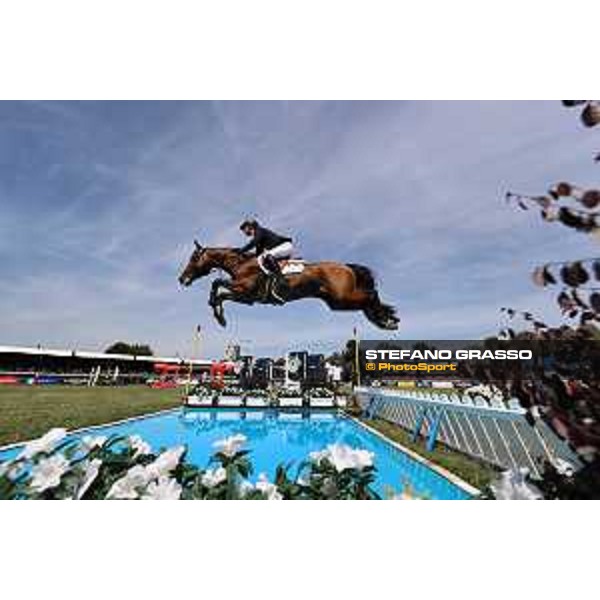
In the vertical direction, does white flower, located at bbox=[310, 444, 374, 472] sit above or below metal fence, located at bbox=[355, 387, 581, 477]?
below

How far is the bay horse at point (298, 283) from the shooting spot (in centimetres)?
610

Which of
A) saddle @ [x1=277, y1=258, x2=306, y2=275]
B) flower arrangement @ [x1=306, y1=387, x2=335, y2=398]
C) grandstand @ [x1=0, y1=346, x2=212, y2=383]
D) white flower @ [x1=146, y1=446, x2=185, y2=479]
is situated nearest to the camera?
white flower @ [x1=146, y1=446, x2=185, y2=479]

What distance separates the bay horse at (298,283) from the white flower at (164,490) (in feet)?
14.3

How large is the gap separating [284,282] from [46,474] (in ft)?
14.8

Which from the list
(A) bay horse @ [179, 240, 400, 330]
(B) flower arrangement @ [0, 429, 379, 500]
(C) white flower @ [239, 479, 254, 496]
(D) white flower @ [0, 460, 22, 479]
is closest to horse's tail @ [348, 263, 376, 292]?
(A) bay horse @ [179, 240, 400, 330]

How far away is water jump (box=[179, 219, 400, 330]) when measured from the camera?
6062mm

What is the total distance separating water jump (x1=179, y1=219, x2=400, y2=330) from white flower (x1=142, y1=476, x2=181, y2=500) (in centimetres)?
426

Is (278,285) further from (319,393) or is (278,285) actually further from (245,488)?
(245,488)

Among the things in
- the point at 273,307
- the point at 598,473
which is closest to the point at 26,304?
the point at 273,307

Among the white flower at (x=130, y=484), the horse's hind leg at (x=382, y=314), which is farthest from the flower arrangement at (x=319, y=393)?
the white flower at (x=130, y=484)

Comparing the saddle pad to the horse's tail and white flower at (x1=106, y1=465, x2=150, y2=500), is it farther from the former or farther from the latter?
white flower at (x1=106, y1=465, x2=150, y2=500)

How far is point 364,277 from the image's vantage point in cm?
622
